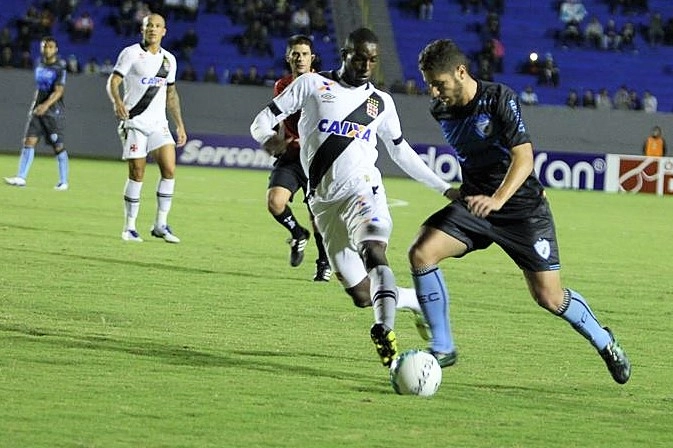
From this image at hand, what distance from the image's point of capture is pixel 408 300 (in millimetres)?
8586

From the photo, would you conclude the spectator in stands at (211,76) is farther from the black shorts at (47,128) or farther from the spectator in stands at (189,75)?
the black shorts at (47,128)

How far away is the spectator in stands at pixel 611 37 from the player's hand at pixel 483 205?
31.5 m

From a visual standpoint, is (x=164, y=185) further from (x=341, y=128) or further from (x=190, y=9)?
(x=190, y=9)

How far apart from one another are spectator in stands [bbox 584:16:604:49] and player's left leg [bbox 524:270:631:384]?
3091 cm

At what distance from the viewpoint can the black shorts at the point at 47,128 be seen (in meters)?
22.2

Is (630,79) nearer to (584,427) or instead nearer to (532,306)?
(532,306)

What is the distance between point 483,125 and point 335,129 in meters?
1.27

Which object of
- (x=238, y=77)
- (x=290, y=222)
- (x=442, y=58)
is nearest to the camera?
(x=442, y=58)

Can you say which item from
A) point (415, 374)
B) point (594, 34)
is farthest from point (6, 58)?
point (415, 374)

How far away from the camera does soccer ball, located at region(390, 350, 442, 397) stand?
7.12 meters

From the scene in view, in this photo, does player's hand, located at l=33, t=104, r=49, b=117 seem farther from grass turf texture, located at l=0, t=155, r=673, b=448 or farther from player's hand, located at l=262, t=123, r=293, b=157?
player's hand, located at l=262, t=123, r=293, b=157

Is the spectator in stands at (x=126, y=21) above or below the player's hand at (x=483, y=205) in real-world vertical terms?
below

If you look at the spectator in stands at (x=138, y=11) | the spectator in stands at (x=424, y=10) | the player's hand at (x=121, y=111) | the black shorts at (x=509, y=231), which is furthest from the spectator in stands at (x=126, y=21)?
the black shorts at (x=509, y=231)

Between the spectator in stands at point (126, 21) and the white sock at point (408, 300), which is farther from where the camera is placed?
the spectator in stands at point (126, 21)
